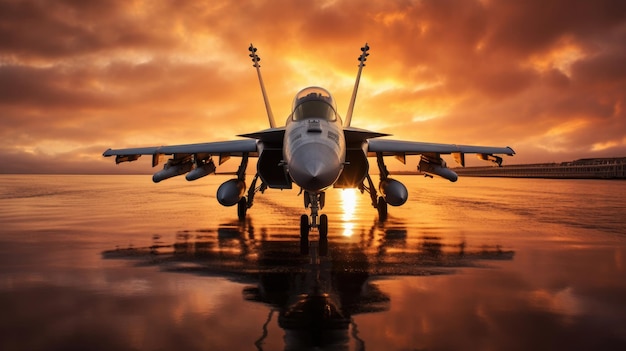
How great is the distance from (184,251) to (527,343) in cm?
666

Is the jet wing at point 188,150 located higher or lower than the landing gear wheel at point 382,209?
higher

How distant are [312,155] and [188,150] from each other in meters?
8.06

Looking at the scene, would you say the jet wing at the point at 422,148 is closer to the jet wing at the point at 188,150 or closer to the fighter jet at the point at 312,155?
the fighter jet at the point at 312,155

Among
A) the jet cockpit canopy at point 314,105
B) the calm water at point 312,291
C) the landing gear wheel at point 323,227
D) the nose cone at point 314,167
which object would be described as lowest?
the calm water at point 312,291

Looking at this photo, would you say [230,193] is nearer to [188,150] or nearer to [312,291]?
[188,150]

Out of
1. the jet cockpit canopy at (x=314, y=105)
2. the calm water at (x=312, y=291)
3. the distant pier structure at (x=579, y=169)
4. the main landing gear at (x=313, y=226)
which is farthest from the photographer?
the distant pier structure at (x=579, y=169)

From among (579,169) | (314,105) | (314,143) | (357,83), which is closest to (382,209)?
(357,83)

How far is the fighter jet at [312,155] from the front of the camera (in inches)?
324

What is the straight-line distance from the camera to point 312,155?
7965 millimetres

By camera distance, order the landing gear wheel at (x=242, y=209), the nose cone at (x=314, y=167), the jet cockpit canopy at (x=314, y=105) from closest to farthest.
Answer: the nose cone at (x=314, y=167) < the jet cockpit canopy at (x=314, y=105) < the landing gear wheel at (x=242, y=209)

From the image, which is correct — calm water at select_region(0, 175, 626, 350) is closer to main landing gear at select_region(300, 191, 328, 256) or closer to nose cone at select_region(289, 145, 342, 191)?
main landing gear at select_region(300, 191, 328, 256)

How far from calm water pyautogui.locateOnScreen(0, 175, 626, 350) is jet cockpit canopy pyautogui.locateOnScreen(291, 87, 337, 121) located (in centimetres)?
299

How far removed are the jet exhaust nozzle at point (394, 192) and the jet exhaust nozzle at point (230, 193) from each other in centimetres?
466

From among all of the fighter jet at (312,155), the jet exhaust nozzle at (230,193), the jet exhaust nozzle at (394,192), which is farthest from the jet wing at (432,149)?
the jet exhaust nozzle at (230,193)
